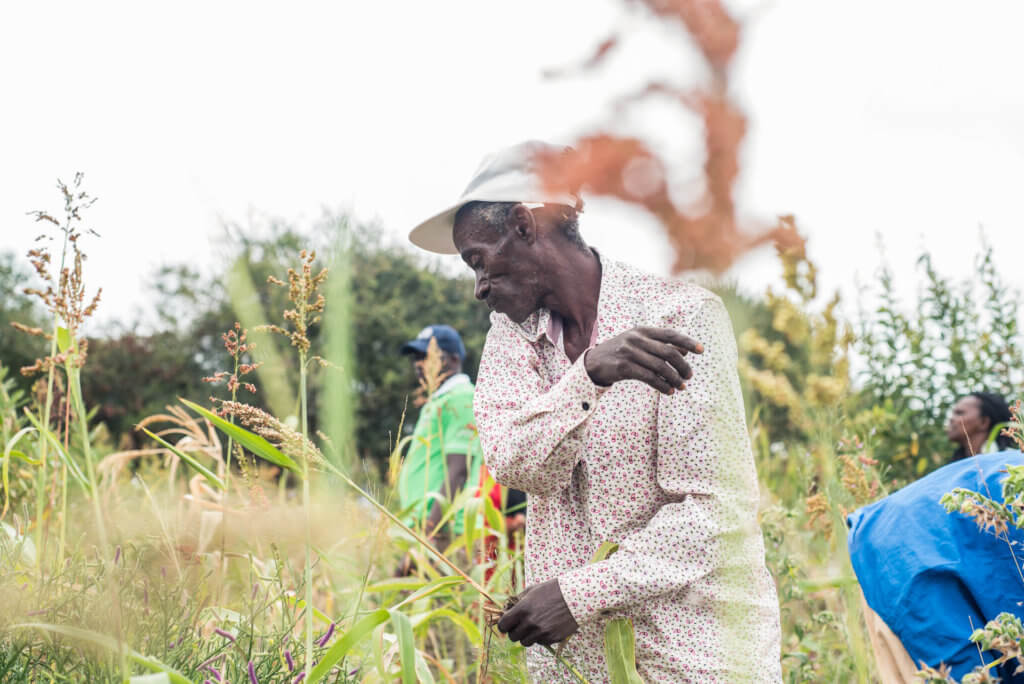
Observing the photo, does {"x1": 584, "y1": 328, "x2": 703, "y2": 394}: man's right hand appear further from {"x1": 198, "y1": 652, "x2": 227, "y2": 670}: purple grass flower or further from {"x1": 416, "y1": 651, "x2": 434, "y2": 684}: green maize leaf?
{"x1": 198, "y1": 652, "x2": 227, "y2": 670}: purple grass flower

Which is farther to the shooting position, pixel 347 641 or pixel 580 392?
pixel 580 392

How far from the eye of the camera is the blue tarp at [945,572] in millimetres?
1687

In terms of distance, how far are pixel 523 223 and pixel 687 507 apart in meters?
0.60

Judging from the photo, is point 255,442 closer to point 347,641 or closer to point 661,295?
point 347,641

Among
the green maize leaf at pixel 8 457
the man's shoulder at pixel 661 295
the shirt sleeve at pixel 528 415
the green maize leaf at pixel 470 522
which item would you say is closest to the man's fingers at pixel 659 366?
the shirt sleeve at pixel 528 415

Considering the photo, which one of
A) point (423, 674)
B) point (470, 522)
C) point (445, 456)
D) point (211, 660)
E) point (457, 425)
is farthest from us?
point (457, 425)

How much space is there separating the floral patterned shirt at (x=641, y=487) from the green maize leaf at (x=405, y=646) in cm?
34

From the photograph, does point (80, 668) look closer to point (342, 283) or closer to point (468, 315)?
point (342, 283)

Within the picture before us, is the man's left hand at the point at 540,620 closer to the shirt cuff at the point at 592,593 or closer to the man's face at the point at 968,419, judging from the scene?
the shirt cuff at the point at 592,593

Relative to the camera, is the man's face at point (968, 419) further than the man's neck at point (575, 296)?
Yes

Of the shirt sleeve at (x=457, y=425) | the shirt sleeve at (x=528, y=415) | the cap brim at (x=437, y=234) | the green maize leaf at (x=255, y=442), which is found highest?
the cap brim at (x=437, y=234)

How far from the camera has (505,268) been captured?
161 cm

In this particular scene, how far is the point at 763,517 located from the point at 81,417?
2247 mm

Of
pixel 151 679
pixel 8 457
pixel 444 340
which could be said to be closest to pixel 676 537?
pixel 151 679
